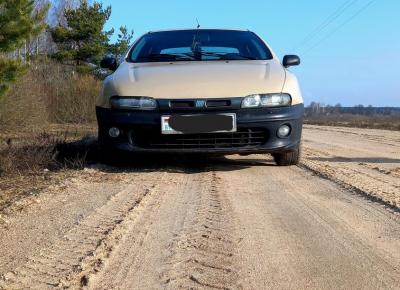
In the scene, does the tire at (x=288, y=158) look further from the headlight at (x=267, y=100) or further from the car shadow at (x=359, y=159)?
the car shadow at (x=359, y=159)

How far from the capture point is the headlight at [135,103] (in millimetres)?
5258

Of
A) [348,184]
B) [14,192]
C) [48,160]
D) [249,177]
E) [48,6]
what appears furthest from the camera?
[48,6]

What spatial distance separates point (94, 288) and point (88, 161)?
385 cm

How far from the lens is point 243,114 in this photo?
5.29 metres

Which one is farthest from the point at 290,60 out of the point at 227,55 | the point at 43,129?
the point at 43,129

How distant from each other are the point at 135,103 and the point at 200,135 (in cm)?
70

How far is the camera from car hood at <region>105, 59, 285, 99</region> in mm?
5285

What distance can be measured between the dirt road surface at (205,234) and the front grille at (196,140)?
298mm

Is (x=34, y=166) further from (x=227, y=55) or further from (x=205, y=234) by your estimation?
(x=205, y=234)

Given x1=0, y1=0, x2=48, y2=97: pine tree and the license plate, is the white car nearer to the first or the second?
the license plate

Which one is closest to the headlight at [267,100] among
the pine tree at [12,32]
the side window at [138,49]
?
the side window at [138,49]

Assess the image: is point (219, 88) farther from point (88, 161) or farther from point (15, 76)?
point (15, 76)

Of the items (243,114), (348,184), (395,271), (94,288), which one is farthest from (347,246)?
(243,114)

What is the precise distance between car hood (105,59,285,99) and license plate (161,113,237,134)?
0.20 metres
